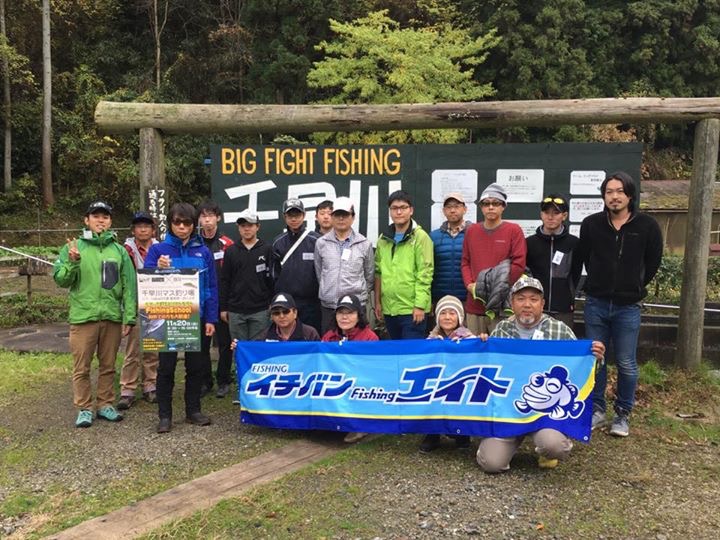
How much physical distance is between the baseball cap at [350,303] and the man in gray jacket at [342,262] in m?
0.41

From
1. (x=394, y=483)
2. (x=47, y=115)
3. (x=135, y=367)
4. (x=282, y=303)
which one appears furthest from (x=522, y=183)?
(x=47, y=115)

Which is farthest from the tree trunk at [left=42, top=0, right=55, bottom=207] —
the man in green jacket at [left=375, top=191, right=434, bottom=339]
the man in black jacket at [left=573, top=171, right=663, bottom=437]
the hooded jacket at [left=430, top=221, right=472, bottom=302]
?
the man in black jacket at [left=573, top=171, right=663, bottom=437]

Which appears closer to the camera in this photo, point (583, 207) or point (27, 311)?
point (583, 207)

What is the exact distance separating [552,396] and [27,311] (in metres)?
9.79

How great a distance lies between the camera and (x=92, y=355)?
536 centimetres

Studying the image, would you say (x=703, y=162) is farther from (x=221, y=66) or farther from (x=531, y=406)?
(x=221, y=66)

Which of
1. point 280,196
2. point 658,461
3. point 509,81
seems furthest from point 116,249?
point 509,81

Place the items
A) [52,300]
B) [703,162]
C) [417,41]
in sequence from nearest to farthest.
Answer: [703,162]
[52,300]
[417,41]

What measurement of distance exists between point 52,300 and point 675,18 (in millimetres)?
30458

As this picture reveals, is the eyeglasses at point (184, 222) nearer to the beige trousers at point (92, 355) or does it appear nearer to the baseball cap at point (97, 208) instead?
the baseball cap at point (97, 208)

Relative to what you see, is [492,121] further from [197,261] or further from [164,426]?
[164,426]

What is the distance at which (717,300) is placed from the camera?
31.8 feet

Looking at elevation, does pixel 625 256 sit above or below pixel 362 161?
below

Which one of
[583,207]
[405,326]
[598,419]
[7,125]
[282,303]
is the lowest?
[598,419]
